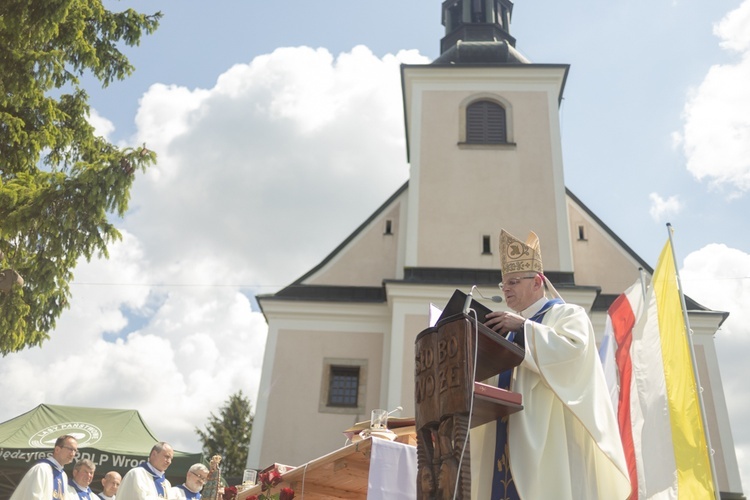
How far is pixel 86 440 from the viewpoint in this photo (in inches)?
472

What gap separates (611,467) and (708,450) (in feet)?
12.4

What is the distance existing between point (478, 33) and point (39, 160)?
50.5 ft

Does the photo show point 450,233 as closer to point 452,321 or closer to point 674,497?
point 674,497

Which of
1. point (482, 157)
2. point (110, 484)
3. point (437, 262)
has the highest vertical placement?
point (482, 157)

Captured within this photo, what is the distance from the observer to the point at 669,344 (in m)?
7.64

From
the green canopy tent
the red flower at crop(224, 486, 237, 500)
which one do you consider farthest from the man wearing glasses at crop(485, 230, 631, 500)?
the green canopy tent

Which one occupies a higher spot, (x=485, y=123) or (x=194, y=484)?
(x=485, y=123)

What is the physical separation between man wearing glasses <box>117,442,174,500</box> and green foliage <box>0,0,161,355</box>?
106 inches

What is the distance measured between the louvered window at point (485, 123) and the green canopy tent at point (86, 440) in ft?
33.4

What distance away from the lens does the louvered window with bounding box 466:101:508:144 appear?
1766cm

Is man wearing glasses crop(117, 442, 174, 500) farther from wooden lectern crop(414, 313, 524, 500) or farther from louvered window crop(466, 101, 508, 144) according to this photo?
louvered window crop(466, 101, 508, 144)

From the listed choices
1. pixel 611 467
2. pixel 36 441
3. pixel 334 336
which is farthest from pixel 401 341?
pixel 611 467

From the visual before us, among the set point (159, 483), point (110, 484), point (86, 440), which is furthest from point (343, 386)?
point (159, 483)

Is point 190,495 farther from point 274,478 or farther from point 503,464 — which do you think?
point 503,464
